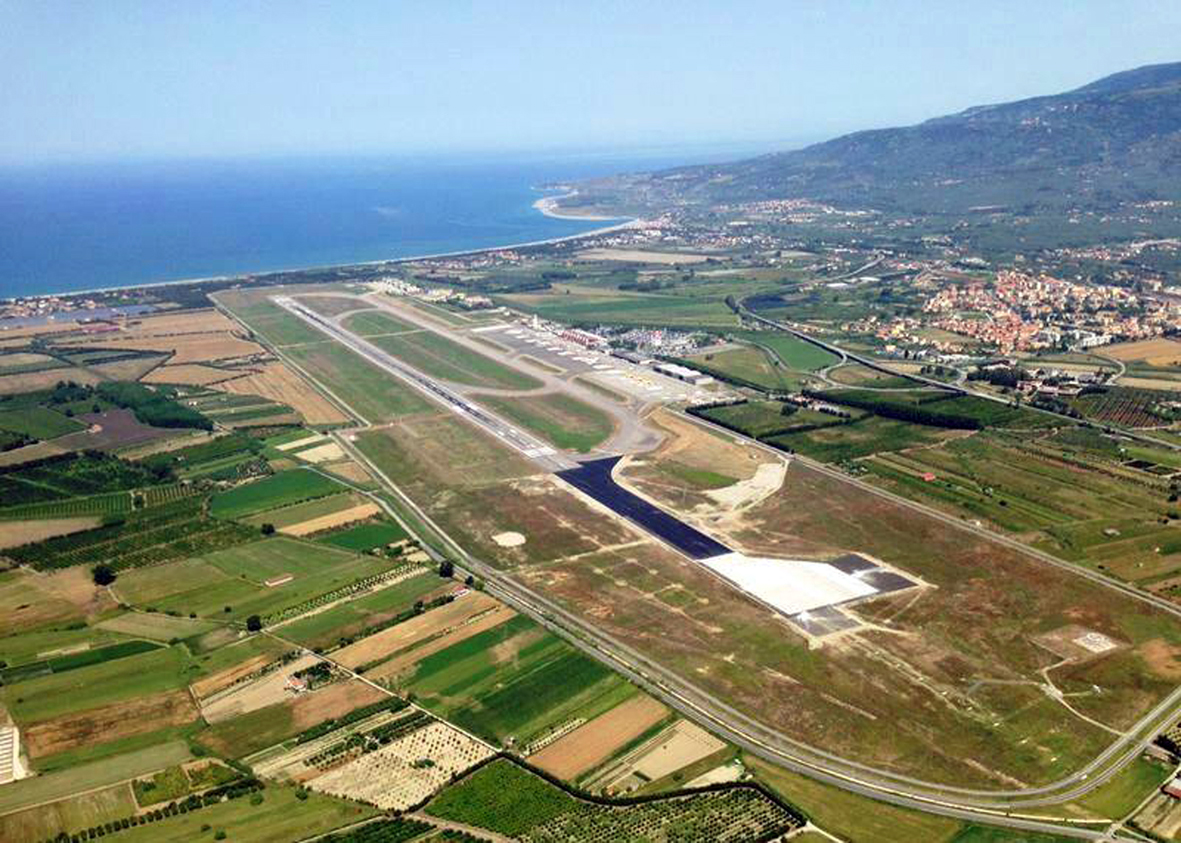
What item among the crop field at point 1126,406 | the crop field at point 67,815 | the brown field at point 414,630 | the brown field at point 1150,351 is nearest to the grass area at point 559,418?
the brown field at point 414,630

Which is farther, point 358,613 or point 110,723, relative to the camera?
point 358,613

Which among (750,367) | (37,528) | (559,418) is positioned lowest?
(37,528)

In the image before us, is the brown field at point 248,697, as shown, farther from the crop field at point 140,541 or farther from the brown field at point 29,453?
the brown field at point 29,453

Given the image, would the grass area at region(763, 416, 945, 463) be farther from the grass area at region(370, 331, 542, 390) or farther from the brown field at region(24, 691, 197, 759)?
the brown field at region(24, 691, 197, 759)

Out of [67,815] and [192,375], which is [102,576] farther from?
[192,375]

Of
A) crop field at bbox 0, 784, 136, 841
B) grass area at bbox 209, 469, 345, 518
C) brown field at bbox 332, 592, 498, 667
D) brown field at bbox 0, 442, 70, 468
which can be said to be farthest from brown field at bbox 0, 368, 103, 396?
crop field at bbox 0, 784, 136, 841

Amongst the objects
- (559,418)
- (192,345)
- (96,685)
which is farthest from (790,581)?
(192,345)

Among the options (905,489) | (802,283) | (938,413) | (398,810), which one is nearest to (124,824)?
(398,810)
